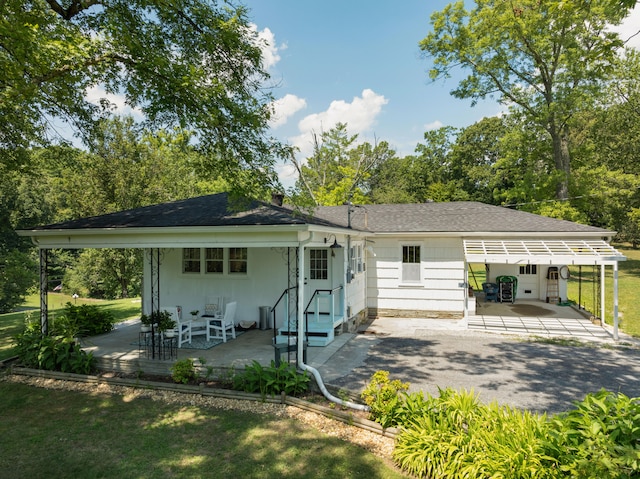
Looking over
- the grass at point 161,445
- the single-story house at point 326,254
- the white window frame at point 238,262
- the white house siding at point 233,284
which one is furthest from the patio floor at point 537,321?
the grass at point 161,445

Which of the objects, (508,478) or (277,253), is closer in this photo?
(508,478)

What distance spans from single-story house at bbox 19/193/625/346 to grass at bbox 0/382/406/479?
2.01m

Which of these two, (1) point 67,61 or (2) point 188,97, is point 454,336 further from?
(1) point 67,61

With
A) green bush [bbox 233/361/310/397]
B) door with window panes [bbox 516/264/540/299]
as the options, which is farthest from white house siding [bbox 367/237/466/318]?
green bush [bbox 233/361/310/397]

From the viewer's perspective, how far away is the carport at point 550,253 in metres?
10.3

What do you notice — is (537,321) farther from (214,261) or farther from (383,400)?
(214,261)

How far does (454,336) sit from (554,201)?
15663 millimetres

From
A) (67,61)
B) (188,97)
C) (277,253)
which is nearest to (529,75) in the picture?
(277,253)

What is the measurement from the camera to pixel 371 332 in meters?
11.3

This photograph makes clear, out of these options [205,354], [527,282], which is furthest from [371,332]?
[527,282]

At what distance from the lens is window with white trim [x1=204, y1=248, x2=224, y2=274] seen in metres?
11.1

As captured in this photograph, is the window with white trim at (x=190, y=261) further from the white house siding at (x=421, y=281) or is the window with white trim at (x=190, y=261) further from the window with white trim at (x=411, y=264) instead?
the window with white trim at (x=411, y=264)

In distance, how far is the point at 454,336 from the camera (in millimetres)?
10781

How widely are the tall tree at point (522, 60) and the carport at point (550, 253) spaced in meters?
13.0
